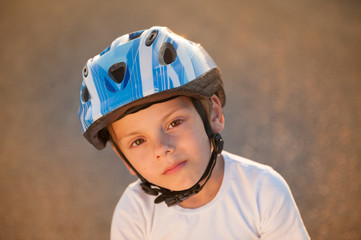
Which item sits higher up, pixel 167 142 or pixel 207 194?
pixel 167 142

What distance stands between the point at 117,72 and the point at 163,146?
37 centimetres

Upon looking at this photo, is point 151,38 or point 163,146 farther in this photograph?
point 151,38

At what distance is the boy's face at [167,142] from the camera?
4.24ft

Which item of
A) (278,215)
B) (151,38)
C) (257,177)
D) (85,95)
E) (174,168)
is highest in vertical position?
(151,38)

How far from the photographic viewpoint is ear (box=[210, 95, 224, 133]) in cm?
150

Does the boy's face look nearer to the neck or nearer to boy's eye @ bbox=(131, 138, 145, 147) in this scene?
boy's eye @ bbox=(131, 138, 145, 147)

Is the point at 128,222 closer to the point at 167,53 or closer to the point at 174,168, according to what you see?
the point at 174,168

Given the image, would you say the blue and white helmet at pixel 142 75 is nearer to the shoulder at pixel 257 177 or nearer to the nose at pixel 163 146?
the nose at pixel 163 146

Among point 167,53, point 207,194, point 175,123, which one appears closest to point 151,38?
point 167,53

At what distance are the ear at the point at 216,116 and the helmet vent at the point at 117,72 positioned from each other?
0.38 meters

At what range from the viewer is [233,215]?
1.46 meters

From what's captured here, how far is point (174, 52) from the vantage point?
1380 mm

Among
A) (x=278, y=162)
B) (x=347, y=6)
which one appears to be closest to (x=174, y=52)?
(x=278, y=162)

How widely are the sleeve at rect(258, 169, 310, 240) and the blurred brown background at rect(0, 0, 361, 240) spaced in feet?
2.36
